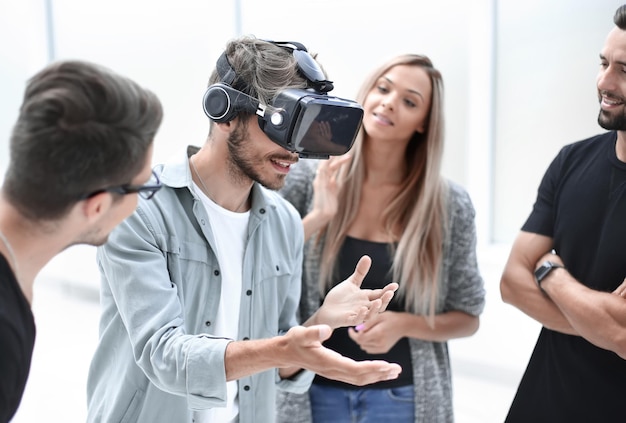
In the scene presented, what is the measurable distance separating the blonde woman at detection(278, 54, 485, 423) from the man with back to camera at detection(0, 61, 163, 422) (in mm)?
1146

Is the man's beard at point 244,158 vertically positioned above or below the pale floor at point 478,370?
above

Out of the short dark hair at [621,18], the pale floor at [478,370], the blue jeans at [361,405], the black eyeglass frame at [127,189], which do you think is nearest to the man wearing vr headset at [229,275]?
the black eyeglass frame at [127,189]

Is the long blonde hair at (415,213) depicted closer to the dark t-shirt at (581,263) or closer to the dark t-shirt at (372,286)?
the dark t-shirt at (372,286)

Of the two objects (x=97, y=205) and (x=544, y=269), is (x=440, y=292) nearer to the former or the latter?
(x=544, y=269)

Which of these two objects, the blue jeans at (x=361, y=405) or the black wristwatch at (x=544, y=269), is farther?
the blue jeans at (x=361, y=405)

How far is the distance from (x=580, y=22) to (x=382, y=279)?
192 cm

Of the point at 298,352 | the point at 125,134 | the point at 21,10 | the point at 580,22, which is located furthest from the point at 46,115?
the point at 21,10

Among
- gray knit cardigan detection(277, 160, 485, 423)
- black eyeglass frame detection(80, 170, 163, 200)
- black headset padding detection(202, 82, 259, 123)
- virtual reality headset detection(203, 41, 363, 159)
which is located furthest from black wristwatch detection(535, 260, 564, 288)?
black eyeglass frame detection(80, 170, 163, 200)

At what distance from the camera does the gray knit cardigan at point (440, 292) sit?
221 cm

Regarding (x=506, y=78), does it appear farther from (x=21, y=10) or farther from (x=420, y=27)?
(x=21, y=10)

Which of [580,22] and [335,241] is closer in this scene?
[335,241]

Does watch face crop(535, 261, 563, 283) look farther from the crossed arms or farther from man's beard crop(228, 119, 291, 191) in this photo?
man's beard crop(228, 119, 291, 191)

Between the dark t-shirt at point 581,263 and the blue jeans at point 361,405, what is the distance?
13.2 inches

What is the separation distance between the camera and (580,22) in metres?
3.40
